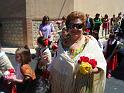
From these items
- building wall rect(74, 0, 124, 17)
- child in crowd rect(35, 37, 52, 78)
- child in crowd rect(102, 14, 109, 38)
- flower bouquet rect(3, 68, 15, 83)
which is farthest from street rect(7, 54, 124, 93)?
child in crowd rect(102, 14, 109, 38)

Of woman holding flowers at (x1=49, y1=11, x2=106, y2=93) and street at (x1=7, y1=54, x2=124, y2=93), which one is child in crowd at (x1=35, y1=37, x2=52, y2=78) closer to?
woman holding flowers at (x1=49, y1=11, x2=106, y2=93)

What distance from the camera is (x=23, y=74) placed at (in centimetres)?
540

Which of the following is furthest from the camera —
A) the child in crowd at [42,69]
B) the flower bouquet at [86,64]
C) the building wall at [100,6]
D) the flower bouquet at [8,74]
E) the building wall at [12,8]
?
A: the building wall at [100,6]

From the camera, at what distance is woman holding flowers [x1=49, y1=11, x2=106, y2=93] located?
4.33 m

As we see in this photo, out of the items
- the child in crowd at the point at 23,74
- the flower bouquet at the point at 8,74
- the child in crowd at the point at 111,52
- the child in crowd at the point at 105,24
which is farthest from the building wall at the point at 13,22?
the child in crowd at the point at 23,74

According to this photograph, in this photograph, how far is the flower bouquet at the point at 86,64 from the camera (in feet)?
13.8

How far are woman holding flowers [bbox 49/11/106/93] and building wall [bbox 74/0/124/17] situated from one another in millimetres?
17234

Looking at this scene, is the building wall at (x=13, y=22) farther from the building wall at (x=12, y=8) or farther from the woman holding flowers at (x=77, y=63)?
the woman holding flowers at (x=77, y=63)

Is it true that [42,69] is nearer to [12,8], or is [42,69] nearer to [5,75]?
[5,75]

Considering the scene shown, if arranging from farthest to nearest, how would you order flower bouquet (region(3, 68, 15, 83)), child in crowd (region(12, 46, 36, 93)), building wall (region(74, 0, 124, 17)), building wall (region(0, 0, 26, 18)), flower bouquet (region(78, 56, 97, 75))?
building wall (region(74, 0, 124, 17)), building wall (region(0, 0, 26, 18)), flower bouquet (region(3, 68, 15, 83)), child in crowd (region(12, 46, 36, 93)), flower bouquet (region(78, 56, 97, 75))

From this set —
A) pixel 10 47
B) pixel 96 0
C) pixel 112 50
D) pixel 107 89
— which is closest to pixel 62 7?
pixel 10 47

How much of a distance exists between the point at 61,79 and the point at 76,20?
2.27ft

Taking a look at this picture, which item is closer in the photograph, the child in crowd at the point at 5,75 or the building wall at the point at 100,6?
the child in crowd at the point at 5,75

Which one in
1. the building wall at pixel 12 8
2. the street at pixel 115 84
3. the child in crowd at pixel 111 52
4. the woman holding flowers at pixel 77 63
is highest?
the building wall at pixel 12 8
